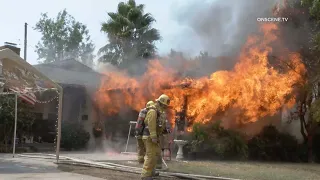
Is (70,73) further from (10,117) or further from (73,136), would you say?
(10,117)

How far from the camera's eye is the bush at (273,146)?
15.4 meters

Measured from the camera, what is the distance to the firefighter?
773 centimetres

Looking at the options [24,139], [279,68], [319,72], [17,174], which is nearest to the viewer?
[17,174]

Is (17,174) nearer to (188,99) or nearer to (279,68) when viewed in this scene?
(188,99)

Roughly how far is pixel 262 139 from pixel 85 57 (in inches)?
1470

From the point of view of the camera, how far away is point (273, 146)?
15.7 metres

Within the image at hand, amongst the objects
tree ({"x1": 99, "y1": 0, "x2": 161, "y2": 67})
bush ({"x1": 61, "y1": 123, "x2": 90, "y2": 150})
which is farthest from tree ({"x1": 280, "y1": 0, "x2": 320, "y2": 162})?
tree ({"x1": 99, "y1": 0, "x2": 161, "y2": 67})

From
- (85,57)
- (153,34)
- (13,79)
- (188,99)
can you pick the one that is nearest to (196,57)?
(188,99)

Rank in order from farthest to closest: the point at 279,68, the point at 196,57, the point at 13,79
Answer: the point at 196,57 < the point at 279,68 < the point at 13,79

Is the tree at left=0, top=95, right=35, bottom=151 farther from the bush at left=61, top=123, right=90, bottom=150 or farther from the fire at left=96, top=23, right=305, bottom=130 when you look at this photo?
the fire at left=96, top=23, right=305, bottom=130

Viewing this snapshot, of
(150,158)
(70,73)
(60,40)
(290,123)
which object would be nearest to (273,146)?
(290,123)

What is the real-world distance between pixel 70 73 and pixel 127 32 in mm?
4728

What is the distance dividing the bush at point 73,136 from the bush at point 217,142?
7.52 m

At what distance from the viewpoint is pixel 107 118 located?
20781 millimetres
